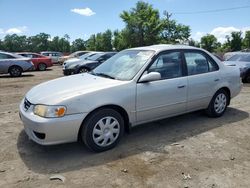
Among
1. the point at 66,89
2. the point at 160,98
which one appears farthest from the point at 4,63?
the point at 160,98

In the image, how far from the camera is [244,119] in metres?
6.28

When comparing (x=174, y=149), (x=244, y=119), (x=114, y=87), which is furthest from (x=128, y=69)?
(x=244, y=119)

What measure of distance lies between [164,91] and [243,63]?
9336mm

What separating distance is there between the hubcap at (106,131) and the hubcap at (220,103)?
2645 millimetres

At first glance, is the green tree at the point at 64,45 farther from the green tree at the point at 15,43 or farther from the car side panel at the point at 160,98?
the car side panel at the point at 160,98

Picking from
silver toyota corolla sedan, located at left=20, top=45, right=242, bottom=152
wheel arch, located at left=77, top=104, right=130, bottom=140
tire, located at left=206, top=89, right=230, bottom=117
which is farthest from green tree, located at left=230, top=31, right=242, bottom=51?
wheel arch, located at left=77, top=104, right=130, bottom=140

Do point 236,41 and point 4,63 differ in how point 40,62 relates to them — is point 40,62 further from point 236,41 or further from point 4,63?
point 236,41

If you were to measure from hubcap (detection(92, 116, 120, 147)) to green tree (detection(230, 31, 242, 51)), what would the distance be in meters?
61.6

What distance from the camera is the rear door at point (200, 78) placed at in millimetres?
5613

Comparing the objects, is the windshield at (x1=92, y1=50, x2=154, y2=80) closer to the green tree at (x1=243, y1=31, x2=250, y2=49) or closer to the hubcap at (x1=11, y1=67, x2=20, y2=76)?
the hubcap at (x1=11, y1=67, x2=20, y2=76)

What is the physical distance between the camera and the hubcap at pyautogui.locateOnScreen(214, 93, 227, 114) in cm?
624

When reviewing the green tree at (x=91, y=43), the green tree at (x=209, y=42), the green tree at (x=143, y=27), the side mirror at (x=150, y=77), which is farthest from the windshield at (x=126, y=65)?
the green tree at (x=209, y=42)

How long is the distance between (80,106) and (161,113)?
5.35 ft

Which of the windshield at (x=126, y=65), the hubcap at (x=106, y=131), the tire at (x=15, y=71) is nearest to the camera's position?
the hubcap at (x=106, y=131)
